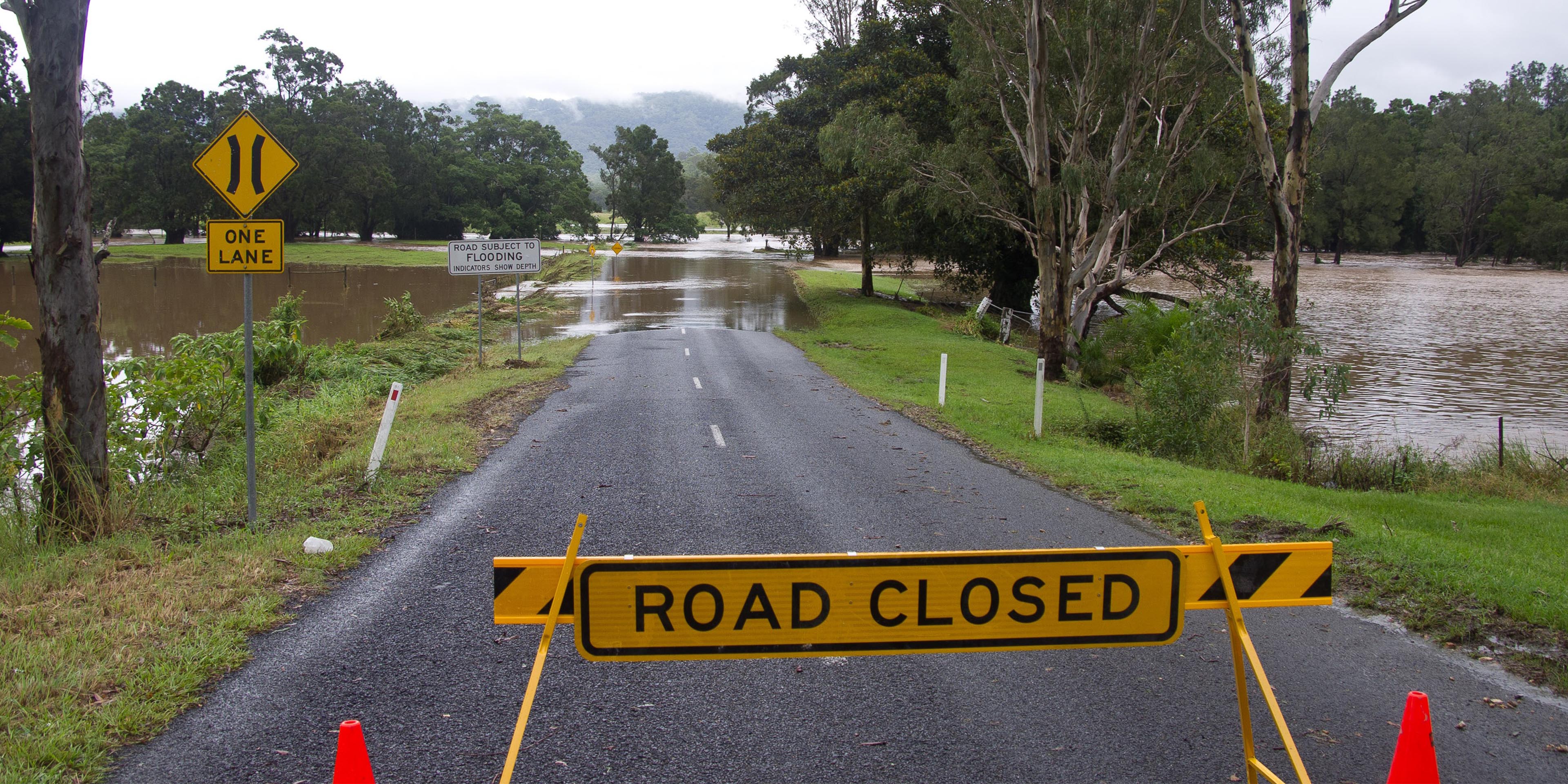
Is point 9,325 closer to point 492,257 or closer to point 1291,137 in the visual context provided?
point 492,257

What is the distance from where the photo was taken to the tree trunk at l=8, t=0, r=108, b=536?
23.3ft

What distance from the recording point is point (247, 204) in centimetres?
783

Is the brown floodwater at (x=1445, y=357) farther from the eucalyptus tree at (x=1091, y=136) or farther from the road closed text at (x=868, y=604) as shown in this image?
the road closed text at (x=868, y=604)

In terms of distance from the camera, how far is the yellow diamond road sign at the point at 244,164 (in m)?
7.76

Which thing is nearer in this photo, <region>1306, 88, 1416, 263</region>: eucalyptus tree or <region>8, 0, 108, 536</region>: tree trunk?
<region>8, 0, 108, 536</region>: tree trunk

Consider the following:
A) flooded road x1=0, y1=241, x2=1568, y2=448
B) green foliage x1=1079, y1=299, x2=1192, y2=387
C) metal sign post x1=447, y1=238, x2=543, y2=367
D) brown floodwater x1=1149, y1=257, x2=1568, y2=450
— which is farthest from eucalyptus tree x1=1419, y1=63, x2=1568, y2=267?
metal sign post x1=447, y1=238, x2=543, y2=367

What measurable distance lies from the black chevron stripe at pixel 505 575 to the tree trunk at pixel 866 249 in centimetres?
3452

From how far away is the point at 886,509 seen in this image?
8.77 meters

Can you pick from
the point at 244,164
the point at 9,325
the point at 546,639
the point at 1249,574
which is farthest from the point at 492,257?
the point at 1249,574

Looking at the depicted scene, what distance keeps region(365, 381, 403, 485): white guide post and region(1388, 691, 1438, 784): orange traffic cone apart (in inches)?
344

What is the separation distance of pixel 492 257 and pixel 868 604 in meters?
18.5

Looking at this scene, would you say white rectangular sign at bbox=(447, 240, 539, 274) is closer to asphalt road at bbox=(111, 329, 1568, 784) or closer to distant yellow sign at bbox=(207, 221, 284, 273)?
distant yellow sign at bbox=(207, 221, 284, 273)

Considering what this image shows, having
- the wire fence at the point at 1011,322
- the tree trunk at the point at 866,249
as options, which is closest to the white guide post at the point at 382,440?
the wire fence at the point at 1011,322

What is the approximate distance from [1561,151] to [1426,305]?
49828 millimetres
